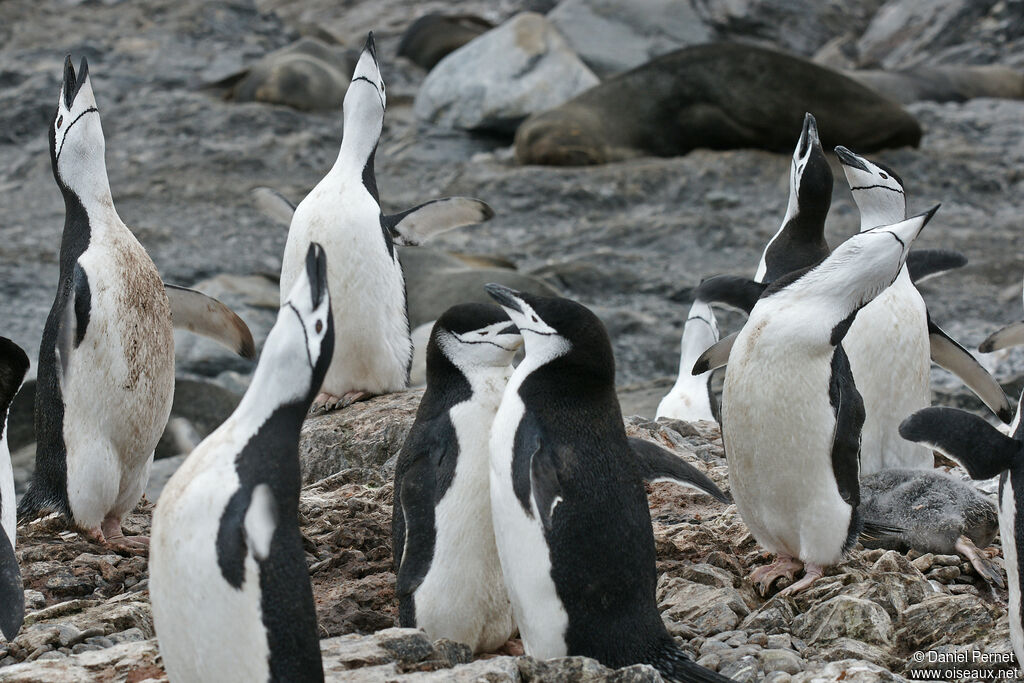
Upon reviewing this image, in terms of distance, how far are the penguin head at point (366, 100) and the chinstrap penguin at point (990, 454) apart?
3.44 m

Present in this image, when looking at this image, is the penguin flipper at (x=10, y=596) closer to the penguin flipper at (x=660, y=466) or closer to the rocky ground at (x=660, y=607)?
the rocky ground at (x=660, y=607)

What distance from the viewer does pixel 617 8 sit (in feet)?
61.8

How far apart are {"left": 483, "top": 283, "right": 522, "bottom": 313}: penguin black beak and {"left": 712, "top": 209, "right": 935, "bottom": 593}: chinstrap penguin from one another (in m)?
1.00

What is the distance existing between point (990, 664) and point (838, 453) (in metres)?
0.83

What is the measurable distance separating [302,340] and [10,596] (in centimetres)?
105

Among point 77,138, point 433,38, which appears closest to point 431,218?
point 77,138

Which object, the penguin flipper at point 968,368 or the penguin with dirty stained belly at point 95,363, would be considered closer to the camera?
the penguin with dirty stained belly at point 95,363

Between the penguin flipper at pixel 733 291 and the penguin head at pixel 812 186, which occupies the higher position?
the penguin head at pixel 812 186

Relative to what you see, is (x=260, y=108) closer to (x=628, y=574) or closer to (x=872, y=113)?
(x=872, y=113)

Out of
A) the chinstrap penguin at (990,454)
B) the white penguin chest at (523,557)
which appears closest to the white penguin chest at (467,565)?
the white penguin chest at (523,557)

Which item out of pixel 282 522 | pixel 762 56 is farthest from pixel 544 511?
pixel 762 56

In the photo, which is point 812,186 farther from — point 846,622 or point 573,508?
point 573,508

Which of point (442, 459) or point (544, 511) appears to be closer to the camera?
point (544, 511)

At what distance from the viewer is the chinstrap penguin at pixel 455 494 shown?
3.86 m
